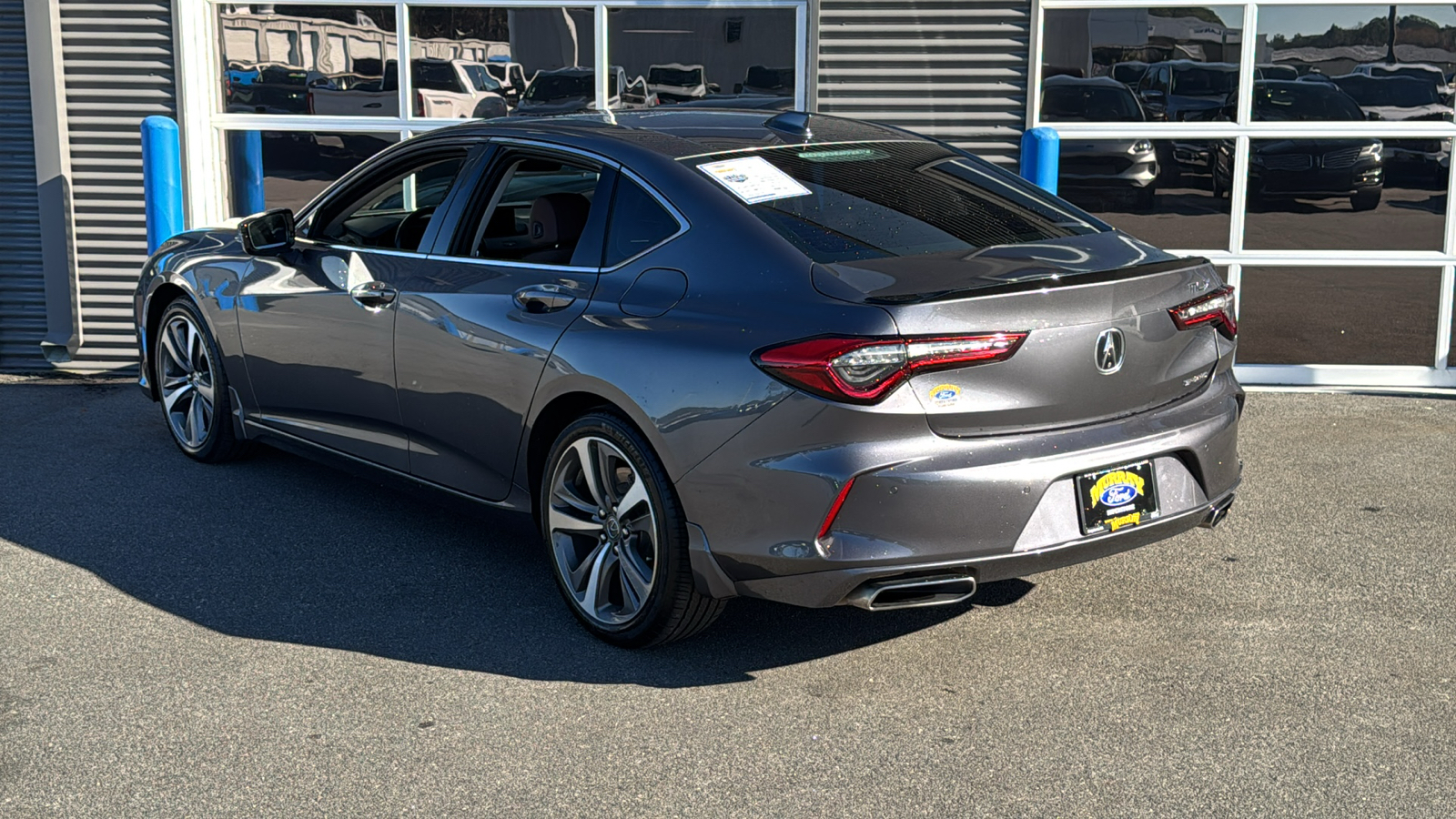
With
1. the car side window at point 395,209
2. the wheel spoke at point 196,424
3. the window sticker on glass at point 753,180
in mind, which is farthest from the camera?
the wheel spoke at point 196,424

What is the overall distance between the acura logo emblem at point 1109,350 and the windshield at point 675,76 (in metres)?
4.94

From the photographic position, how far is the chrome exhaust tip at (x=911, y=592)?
148 inches

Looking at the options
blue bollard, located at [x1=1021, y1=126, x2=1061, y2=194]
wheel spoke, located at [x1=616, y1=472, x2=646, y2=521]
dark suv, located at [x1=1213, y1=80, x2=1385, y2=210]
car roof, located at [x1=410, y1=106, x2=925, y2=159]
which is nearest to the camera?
wheel spoke, located at [x1=616, y1=472, x2=646, y2=521]

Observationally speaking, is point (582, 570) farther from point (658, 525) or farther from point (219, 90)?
point (219, 90)

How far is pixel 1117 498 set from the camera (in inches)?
155

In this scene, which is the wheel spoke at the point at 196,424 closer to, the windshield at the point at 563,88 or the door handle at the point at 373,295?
the door handle at the point at 373,295

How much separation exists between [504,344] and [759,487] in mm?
1120

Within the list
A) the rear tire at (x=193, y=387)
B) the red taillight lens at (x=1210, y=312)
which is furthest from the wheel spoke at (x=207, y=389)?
the red taillight lens at (x=1210, y=312)

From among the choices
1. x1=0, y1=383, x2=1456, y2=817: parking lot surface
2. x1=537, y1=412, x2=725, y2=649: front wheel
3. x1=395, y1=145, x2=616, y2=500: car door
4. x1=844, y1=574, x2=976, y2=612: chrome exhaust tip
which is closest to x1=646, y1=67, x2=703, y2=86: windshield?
x1=0, y1=383, x2=1456, y2=817: parking lot surface

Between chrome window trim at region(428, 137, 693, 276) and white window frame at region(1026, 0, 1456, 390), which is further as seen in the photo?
white window frame at region(1026, 0, 1456, 390)

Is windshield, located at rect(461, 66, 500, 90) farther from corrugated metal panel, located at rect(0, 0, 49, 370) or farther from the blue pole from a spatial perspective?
corrugated metal panel, located at rect(0, 0, 49, 370)

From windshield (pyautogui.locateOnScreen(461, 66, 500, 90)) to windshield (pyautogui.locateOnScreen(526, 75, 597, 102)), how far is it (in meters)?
0.21

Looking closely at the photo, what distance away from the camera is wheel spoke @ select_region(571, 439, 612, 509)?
14.1 feet

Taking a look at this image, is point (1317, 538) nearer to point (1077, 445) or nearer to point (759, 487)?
point (1077, 445)
